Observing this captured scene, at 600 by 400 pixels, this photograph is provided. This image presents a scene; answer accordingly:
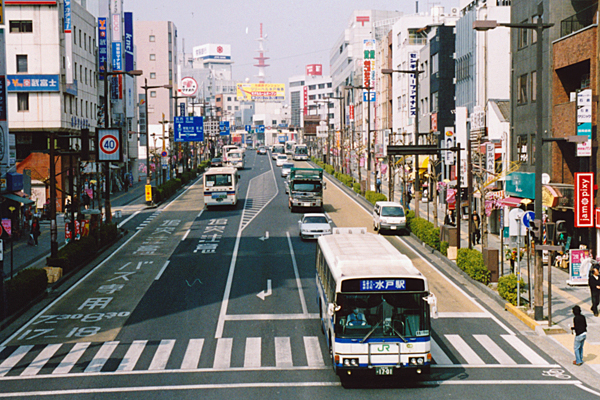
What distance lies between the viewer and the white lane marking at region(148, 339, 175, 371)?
18.0 meters

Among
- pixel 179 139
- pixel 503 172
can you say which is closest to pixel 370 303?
pixel 503 172

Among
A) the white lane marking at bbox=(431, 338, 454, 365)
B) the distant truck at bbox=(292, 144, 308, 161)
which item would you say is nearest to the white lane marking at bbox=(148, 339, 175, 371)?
the white lane marking at bbox=(431, 338, 454, 365)

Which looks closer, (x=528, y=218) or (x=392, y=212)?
(x=528, y=218)

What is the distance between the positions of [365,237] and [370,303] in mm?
6034

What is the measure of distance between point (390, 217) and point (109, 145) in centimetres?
1742

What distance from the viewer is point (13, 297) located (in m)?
23.9

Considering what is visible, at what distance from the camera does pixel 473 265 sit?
28.5 metres

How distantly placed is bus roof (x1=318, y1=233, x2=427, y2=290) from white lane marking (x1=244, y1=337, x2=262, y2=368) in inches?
131

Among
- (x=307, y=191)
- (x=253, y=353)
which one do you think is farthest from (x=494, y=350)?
(x=307, y=191)

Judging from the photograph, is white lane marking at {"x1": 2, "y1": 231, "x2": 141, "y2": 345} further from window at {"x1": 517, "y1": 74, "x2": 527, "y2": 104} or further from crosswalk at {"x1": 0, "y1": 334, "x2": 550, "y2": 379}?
window at {"x1": 517, "y1": 74, "x2": 527, "y2": 104}

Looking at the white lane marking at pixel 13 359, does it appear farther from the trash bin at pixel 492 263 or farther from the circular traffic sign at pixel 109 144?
the trash bin at pixel 492 263

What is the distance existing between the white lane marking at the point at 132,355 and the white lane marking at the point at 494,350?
991 centimetres

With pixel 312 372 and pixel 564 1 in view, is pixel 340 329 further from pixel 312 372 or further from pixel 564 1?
pixel 564 1

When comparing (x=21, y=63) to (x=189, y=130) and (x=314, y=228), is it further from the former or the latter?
(x=314, y=228)
